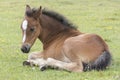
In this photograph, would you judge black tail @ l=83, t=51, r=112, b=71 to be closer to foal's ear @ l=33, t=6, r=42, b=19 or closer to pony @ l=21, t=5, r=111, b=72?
pony @ l=21, t=5, r=111, b=72

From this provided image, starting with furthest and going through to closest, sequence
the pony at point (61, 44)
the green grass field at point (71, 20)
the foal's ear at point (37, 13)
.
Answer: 1. the foal's ear at point (37, 13)
2. the pony at point (61, 44)
3. the green grass field at point (71, 20)

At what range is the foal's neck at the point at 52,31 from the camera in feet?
35.7

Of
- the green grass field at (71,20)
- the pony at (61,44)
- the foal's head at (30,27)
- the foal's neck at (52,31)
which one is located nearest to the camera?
the green grass field at (71,20)

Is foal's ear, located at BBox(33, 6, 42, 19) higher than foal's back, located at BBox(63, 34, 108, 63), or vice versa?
foal's ear, located at BBox(33, 6, 42, 19)

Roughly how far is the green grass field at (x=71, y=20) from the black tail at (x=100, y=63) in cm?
17

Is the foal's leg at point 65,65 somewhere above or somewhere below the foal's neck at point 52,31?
below

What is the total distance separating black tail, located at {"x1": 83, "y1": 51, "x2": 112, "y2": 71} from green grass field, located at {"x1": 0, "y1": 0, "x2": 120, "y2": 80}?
0.54 ft

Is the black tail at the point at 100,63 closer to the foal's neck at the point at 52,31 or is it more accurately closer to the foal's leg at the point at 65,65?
the foal's leg at the point at 65,65

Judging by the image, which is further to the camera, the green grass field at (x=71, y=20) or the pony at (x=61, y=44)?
the pony at (x=61, y=44)

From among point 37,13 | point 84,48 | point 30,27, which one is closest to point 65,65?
point 84,48

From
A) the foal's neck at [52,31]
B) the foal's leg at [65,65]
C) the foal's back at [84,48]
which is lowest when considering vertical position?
the foal's leg at [65,65]

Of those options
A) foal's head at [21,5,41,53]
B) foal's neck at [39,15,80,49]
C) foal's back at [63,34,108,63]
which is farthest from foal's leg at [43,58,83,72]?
foal's neck at [39,15,80,49]

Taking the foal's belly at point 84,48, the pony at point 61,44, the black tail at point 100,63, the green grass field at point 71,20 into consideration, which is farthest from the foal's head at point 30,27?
the black tail at point 100,63

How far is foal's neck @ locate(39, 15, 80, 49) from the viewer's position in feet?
35.7
